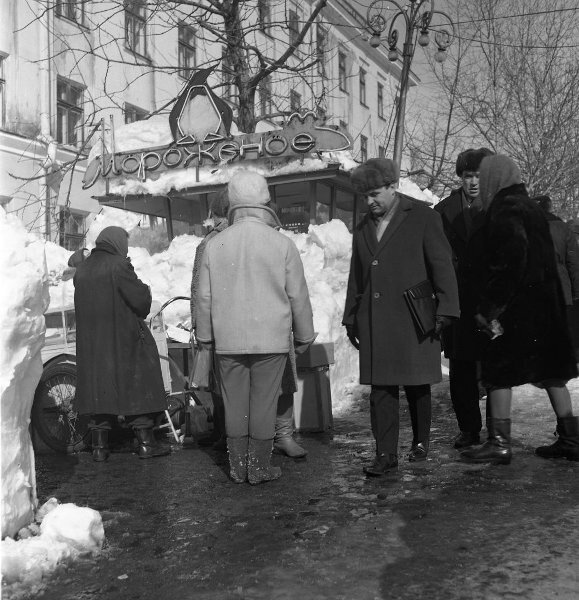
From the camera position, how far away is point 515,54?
68.1 feet

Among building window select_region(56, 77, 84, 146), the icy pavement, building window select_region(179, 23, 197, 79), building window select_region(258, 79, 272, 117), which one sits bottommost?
the icy pavement

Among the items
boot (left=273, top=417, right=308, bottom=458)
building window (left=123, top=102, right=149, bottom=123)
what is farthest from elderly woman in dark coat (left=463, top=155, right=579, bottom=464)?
building window (left=123, top=102, right=149, bottom=123)

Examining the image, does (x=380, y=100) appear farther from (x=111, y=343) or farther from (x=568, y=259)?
(x=111, y=343)

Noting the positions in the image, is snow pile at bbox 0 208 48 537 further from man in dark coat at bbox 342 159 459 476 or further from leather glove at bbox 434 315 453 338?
leather glove at bbox 434 315 453 338

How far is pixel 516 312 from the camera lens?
5324 mm

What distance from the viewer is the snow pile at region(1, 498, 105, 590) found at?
3.20 metres

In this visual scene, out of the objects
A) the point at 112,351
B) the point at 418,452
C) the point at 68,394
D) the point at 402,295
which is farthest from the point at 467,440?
the point at 68,394

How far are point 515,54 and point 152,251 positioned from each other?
35.9ft

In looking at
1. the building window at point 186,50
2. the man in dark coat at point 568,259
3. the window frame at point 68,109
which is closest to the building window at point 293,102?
the window frame at point 68,109

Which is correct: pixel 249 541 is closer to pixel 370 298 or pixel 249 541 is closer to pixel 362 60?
pixel 370 298

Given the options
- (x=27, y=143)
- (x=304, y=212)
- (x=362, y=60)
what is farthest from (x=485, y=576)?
(x=362, y=60)

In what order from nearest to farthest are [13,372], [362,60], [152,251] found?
[13,372], [152,251], [362,60]

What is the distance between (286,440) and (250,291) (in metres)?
1.35

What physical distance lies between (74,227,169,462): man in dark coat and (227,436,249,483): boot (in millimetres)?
1308
